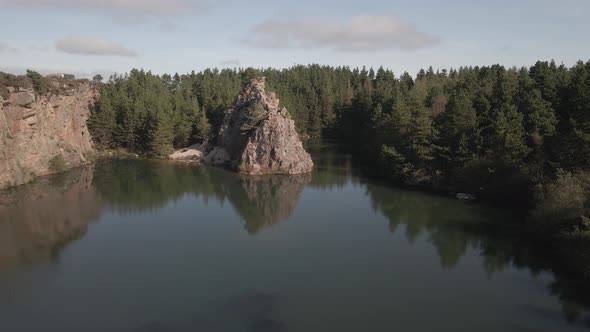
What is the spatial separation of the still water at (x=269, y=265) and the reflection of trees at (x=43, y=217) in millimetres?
185

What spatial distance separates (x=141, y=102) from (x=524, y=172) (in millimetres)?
63594

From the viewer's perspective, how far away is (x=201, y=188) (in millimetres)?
55219

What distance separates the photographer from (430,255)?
3269 centimetres

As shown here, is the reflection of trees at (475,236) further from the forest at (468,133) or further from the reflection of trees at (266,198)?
the reflection of trees at (266,198)

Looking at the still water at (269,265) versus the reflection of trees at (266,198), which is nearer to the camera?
the still water at (269,265)

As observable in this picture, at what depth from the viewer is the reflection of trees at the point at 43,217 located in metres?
33.5

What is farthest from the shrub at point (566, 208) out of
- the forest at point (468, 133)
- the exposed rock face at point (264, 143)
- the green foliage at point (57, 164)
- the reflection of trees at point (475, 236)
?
the green foliage at point (57, 164)

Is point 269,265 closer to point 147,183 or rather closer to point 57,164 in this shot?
point 147,183

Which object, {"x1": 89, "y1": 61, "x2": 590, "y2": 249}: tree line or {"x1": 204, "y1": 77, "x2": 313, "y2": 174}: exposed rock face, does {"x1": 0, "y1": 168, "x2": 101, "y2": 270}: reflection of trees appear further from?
{"x1": 89, "y1": 61, "x2": 590, "y2": 249}: tree line

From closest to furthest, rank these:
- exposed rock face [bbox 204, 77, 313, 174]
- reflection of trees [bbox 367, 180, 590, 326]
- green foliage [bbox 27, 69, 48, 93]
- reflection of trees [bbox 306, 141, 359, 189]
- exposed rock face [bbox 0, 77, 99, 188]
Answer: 1. reflection of trees [bbox 367, 180, 590, 326]
2. exposed rock face [bbox 0, 77, 99, 188]
3. reflection of trees [bbox 306, 141, 359, 189]
4. green foliage [bbox 27, 69, 48, 93]
5. exposed rock face [bbox 204, 77, 313, 174]

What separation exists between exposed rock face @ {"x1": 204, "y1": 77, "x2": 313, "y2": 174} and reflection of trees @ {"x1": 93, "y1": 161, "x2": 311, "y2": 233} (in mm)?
2259

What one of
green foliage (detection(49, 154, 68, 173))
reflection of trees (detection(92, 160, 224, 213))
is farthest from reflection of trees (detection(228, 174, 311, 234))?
green foliage (detection(49, 154, 68, 173))

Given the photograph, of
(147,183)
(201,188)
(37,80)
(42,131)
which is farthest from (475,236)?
(37,80)

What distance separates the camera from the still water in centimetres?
2355
